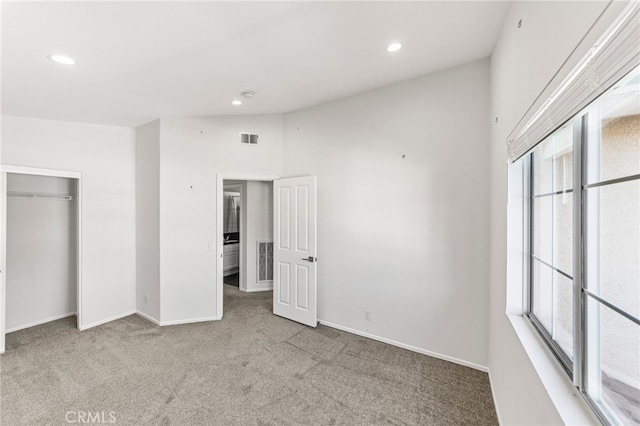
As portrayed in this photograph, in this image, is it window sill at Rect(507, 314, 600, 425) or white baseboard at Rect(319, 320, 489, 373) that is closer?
window sill at Rect(507, 314, 600, 425)

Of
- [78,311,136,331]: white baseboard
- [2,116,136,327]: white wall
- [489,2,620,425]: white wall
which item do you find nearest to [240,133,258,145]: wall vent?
[2,116,136,327]: white wall

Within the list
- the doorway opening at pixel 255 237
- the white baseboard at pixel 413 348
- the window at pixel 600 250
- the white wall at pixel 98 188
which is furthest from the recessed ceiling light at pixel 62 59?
the white baseboard at pixel 413 348

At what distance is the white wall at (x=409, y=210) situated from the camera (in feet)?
8.64

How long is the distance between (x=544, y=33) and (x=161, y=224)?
4.20 meters

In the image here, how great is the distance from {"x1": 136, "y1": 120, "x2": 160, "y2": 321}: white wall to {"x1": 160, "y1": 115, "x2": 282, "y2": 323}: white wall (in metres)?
0.12

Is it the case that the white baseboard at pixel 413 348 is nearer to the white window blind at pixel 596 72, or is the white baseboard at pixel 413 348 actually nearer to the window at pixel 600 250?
the window at pixel 600 250

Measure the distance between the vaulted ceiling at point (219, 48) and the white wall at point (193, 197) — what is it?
23.1 inches

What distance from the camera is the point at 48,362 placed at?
2852mm

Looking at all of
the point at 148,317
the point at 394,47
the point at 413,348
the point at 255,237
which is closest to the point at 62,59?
the point at 394,47

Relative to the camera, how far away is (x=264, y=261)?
17.6 ft

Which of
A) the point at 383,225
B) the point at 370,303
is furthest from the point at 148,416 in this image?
the point at 383,225

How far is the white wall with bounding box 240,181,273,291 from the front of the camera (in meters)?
5.21

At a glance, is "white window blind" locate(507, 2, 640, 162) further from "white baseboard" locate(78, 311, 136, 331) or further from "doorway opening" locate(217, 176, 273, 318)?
"white baseboard" locate(78, 311, 136, 331)

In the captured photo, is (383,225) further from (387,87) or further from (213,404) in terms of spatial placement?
(213,404)
